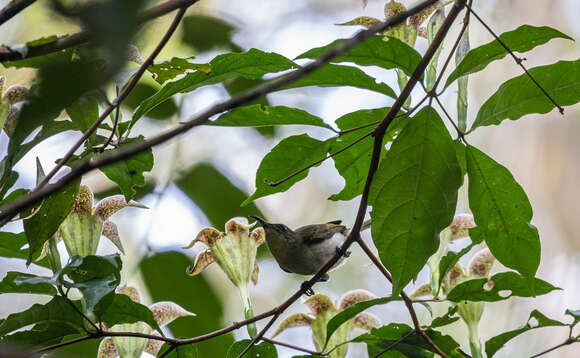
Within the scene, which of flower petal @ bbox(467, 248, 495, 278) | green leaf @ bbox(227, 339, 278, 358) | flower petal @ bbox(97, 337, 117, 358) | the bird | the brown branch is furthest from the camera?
the bird

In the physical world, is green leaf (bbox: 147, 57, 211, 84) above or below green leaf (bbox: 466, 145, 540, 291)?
above

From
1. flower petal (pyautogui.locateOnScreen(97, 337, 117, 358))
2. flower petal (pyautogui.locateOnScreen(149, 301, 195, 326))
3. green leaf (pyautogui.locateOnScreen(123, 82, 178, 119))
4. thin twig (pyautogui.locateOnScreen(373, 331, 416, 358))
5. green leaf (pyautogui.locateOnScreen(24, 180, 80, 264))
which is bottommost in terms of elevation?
thin twig (pyautogui.locateOnScreen(373, 331, 416, 358))

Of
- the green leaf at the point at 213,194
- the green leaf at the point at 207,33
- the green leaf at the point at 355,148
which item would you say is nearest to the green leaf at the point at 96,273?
the green leaf at the point at 355,148

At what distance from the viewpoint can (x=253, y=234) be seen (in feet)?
4.00

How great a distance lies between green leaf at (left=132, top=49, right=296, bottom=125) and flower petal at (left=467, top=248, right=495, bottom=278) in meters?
0.58

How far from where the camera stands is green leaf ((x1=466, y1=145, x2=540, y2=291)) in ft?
2.80

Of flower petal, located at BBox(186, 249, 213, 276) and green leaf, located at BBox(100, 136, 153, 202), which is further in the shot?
flower petal, located at BBox(186, 249, 213, 276)

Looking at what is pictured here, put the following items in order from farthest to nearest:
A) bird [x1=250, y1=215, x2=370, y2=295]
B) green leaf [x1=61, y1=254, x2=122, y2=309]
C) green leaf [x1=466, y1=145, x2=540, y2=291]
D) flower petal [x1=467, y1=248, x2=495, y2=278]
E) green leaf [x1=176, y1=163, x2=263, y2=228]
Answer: green leaf [x1=176, y1=163, x2=263, y2=228] < bird [x1=250, y1=215, x2=370, y2=295] < flower petal [x1=467, y1=248, x2=495, y2=278] < green leaf [x1=466, y1=145, x2=540, y2=291] < green leaf [x1=61, y1=254, x2=122, y2=309]

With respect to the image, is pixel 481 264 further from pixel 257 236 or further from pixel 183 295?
pixel 183 295

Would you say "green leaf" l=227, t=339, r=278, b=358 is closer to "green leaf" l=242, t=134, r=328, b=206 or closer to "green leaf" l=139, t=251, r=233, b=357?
"green leaf" l=242, t=134, r=328, b=206

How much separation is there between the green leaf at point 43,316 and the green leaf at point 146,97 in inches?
52.9

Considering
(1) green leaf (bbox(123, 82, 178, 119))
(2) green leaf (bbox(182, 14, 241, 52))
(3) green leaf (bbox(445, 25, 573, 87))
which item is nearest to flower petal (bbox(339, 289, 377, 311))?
(3) green leaf (bbox(445, 25, 573, 87))

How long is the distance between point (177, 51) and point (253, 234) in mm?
1335

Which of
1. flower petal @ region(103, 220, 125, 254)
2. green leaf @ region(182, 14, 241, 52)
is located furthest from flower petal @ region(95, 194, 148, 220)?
green leaf @ region(182, 14, 241, 52)
